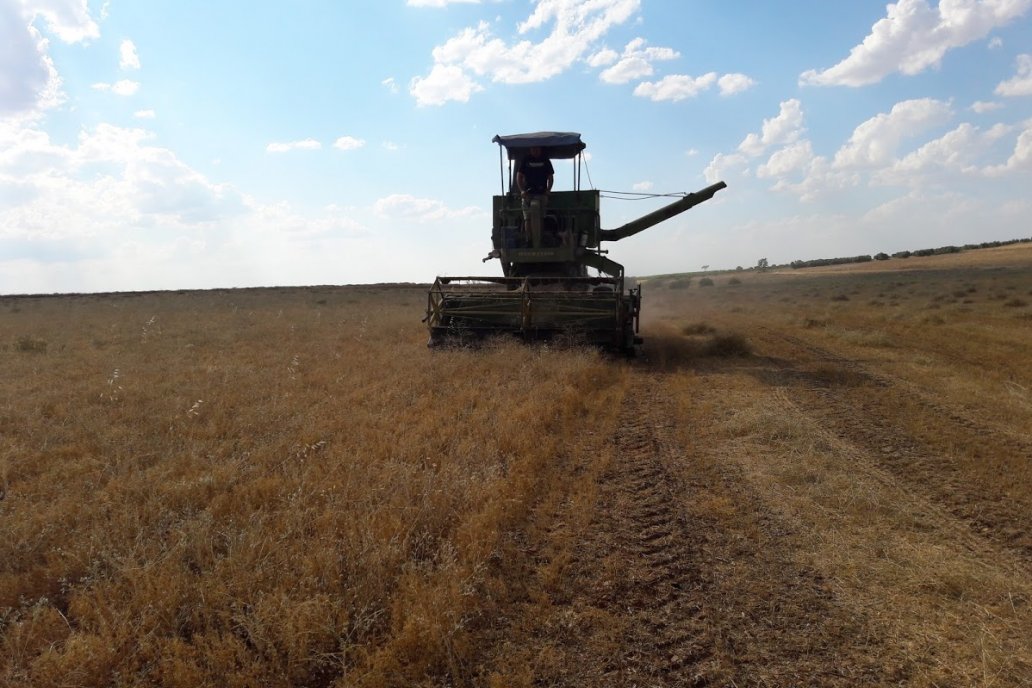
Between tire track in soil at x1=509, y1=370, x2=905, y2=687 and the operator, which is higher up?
the operator

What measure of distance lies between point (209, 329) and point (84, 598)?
56.7 feet

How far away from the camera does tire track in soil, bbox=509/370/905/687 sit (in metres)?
2.83

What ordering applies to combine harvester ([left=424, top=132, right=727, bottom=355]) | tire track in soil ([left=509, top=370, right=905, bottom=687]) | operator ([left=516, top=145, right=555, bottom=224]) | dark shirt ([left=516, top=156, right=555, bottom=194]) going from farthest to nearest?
dark shirt ([left=516, top=156, right=555, bottom=194])
operator ([left=516, top=145, right=555, bottom=224])
combine harvester ([left=424, top=132, right=727, bottom=355])
tire track in soil ([left=509, top=370, right=905, bottom=687])

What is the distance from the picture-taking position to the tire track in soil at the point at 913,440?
4297 millimetres

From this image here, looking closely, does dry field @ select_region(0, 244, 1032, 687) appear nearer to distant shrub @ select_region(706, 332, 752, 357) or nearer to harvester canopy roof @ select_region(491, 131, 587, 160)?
distant shrub @ select_region(706, 332, 752, 357)

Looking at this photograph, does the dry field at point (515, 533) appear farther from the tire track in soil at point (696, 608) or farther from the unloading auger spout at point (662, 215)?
the unloading auger spout at point (662, 215)

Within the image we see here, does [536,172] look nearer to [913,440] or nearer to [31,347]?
[913,440]

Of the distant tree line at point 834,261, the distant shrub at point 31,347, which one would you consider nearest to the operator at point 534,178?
the distant shrub at point 31,347

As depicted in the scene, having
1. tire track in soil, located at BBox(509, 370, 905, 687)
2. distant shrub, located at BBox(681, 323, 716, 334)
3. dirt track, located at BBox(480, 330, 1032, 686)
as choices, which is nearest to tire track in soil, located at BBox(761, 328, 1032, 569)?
dirt track, located at BBox(480, 330, 1032, 686)

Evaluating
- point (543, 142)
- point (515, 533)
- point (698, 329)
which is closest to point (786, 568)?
point (515, 533)

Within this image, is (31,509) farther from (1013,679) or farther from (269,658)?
(1013,679)

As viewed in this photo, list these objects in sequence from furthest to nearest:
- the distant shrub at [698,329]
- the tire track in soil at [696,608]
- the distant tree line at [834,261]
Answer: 1. the distant tree line at [834,261]
2. the distant shrub at [698,329]
3. the tire track in soil at [696,608]

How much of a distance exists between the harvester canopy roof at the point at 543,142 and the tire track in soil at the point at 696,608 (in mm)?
10609

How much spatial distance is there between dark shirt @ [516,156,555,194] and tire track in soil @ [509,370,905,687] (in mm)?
10906
